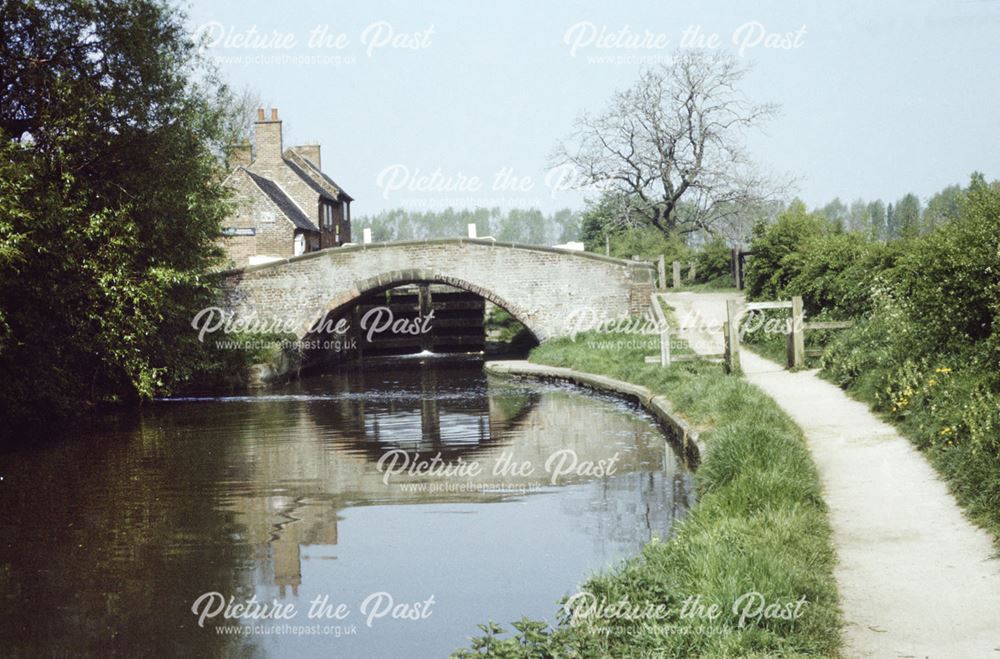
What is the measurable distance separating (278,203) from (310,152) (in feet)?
42.0

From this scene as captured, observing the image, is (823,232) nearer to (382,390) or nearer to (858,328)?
(858,328)

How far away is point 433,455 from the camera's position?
42.2ft

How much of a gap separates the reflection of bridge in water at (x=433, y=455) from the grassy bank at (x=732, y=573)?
1.13 metres

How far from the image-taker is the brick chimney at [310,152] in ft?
163

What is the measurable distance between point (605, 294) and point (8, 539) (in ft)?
59.6

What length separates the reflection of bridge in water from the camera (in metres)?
9.02

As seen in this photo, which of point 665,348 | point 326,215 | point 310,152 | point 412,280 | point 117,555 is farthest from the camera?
point 310,152

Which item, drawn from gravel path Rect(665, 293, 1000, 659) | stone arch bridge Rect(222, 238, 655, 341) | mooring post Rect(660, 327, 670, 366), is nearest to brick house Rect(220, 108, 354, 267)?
stone arch bridge Rect(222, 238, 655, 341)

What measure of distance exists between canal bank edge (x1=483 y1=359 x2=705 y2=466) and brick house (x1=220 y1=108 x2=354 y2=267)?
32.1ft

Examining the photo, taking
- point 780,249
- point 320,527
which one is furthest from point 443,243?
point 320,527

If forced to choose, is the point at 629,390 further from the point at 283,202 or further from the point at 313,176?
the point at 313,176

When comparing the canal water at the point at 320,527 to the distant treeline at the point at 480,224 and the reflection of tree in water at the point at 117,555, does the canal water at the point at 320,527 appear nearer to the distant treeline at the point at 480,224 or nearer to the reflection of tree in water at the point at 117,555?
the reflection of tree in water at the point at 117,555

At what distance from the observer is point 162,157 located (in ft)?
56.7

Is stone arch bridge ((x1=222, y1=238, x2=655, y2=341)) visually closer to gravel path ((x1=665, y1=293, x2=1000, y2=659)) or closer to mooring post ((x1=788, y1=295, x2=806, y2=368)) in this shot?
mooring post ((x1=788, y1=295, x2=806, y2=368))
